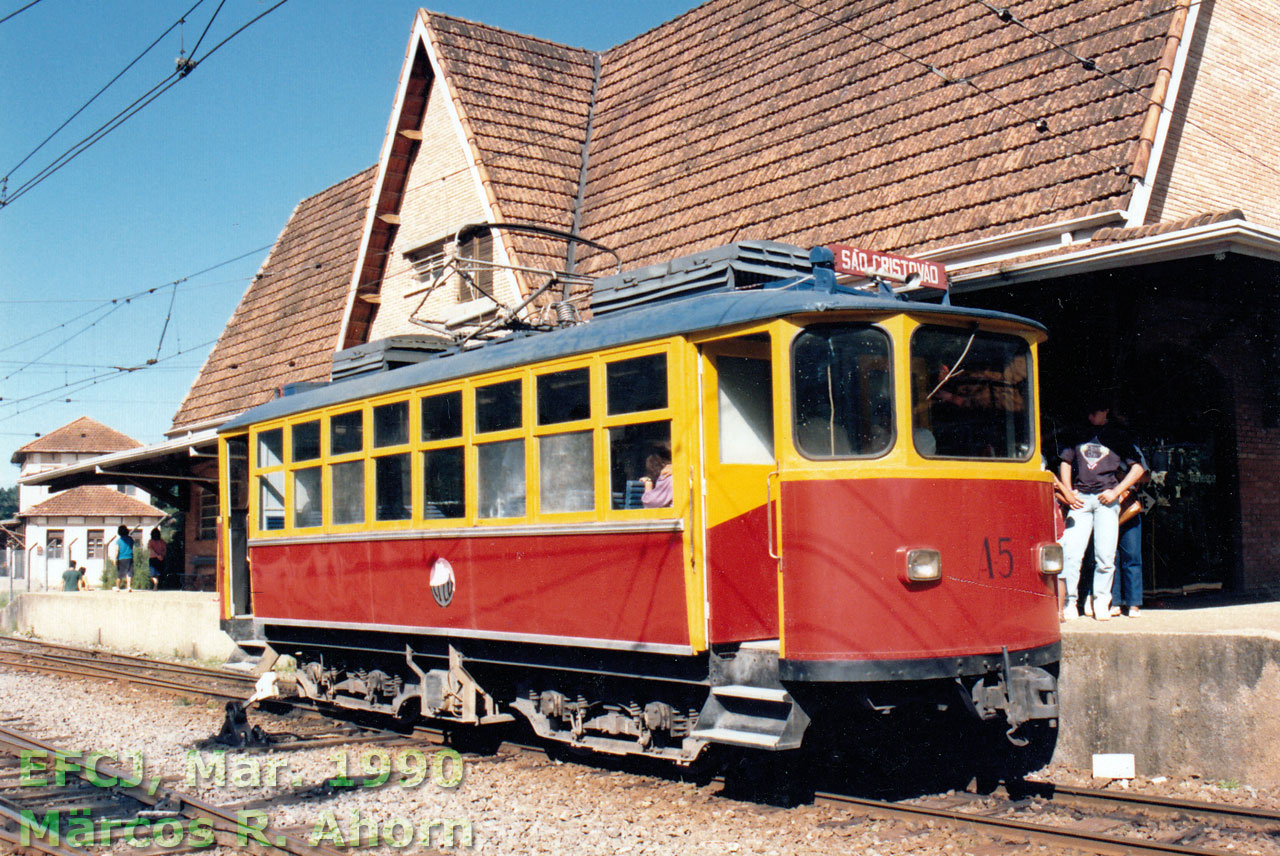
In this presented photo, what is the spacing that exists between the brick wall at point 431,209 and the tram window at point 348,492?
22.3 ft

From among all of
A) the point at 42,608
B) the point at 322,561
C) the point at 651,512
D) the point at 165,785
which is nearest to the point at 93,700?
the point at 322,561

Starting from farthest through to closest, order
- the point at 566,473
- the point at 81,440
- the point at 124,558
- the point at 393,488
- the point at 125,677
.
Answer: the point at 81,440, the point at 124,558, the point at 125,677, the point at 393,488, the point at 566,473

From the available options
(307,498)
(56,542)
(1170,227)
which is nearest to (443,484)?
(307,498)

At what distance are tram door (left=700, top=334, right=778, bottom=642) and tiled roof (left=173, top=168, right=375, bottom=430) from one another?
14189 mm

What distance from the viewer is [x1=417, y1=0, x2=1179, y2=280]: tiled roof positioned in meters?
11.1

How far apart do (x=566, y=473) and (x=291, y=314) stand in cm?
1685

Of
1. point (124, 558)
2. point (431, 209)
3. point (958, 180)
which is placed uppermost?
point (431, 209)

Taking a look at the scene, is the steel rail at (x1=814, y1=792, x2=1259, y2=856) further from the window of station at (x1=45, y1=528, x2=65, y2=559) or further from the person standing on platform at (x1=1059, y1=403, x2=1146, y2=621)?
the window of station at (x1=45, y1=528, x2=65, y2=559)

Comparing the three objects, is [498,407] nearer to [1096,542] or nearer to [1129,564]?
[1096,542]

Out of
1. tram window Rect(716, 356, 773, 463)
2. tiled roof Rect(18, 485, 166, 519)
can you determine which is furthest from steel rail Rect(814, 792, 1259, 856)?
tiled roof Rect(18, 485, 166, 519)

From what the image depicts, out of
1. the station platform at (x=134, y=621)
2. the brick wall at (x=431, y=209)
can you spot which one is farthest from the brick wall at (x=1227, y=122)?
the station platform at (x=134, y=621)

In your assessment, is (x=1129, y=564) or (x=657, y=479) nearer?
(x=657, y=479)

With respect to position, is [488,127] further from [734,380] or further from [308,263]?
[734,380]

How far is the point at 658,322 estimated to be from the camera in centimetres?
724
